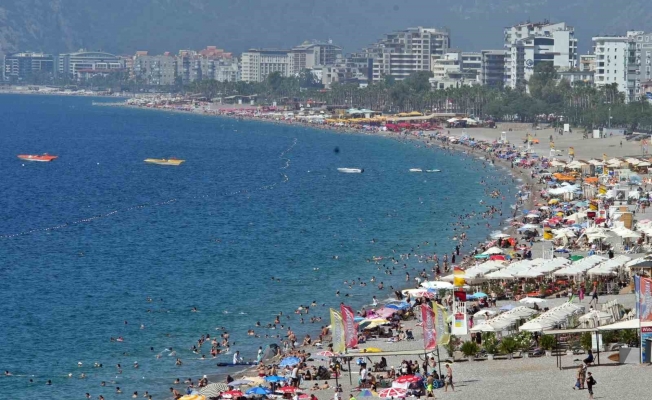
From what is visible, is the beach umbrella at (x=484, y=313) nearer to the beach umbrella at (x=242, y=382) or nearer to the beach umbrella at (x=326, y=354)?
the beach umbrella at (x=326, y=354)

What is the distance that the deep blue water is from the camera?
46.8 metres

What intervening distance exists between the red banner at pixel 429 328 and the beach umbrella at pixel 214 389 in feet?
20.6

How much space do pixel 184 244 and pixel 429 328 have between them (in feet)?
114

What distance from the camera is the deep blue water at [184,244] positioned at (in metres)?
46.8

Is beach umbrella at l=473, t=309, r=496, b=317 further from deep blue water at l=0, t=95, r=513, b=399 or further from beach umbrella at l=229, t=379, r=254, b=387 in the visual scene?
beach umbrella at l=229, t=379, r=254, b=387

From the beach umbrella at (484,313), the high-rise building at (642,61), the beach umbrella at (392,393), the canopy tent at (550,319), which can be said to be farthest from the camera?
the high-rise building at (642,61)

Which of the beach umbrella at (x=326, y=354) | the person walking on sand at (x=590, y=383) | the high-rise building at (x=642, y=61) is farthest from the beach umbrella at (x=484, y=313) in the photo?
the high-rise building at (x=642, y=61)

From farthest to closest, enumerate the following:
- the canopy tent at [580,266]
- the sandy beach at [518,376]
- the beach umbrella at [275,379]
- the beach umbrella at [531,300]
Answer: the canopy tent at [580,266]
the beach umbrella at [531,300]
the beach umbrella at [275,379]
the sandy beach at [518,376]

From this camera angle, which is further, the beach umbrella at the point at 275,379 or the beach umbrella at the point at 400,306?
the beach umbrella at the point at 400,306

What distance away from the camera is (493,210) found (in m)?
82.7

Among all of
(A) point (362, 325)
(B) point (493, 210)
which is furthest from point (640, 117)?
(A) point (362, 325)

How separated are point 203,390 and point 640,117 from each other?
10567 cm

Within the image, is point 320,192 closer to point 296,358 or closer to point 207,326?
point 207,326

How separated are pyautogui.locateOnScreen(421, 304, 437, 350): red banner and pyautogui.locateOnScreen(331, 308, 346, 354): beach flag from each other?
264 cm
